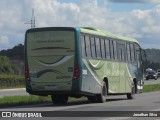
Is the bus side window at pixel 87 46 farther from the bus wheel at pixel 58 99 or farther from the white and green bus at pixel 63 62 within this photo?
the bus wheel at pixel 58 99

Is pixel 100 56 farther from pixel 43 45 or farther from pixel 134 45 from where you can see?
pixel 134 45

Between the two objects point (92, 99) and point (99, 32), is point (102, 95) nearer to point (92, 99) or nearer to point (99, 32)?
point (92, 99)

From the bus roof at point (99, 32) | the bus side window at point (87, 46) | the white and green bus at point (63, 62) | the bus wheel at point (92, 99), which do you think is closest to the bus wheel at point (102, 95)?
the white and green bus at point (63, 62)

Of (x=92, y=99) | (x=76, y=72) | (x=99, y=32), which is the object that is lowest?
(x=92, y=99)

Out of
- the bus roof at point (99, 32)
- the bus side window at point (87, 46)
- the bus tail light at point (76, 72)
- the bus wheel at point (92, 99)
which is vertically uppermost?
the bus roof at point (99, 32)

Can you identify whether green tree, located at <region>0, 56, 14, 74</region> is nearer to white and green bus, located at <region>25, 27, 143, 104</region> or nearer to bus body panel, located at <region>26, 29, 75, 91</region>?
white and green bus, located at <region>25, 27, 143, 104</region>

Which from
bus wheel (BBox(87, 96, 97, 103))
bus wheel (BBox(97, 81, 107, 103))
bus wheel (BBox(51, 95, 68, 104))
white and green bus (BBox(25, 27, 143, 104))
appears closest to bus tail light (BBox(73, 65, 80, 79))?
white and green bus (BBox(25, 27, 143, 104))

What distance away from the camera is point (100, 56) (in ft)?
89.9

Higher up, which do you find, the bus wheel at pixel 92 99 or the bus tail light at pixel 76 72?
the bus tail light at pixel 76 72

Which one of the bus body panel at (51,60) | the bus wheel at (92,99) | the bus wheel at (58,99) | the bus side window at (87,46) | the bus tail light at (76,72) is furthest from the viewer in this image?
the bus wheel at (92,99)

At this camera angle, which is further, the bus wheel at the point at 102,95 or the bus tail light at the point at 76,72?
the bus wheel at the point at 102,95

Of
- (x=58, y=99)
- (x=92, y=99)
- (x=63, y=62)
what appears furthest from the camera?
(x=92, y=99)

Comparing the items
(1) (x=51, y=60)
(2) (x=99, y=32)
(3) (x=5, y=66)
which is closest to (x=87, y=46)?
(1) (x=51, y=60)

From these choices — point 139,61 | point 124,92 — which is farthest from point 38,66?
point 139,61
